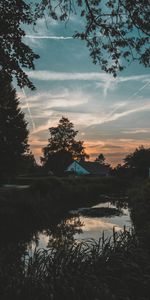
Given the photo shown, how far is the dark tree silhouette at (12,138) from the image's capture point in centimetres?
3981

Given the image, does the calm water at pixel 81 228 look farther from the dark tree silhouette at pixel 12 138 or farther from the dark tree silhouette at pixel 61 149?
the dark tree silhouette at pixel 61 149

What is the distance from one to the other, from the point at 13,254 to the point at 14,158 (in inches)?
1243

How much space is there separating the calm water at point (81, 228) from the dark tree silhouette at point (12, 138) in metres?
11.0

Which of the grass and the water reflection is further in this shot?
the water reflection

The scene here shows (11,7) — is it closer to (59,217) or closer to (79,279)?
(79,279)

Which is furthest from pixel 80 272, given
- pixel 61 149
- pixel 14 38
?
pixel 61 149

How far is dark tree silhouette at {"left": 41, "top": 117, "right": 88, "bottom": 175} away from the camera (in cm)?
10212

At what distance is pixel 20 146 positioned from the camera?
43656 mm

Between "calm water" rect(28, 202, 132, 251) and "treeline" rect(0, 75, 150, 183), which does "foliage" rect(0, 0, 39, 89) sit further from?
"calm water" rect(28, 202, 132, 251)

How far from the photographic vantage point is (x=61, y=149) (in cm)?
10594

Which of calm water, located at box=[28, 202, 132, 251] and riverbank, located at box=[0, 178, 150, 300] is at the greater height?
riverbank, located at box=[0, 178, 150, 300]

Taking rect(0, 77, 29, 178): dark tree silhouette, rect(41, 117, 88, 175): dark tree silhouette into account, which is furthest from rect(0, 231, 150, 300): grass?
rect(41, 117, 88, 175): dark tree silhouette

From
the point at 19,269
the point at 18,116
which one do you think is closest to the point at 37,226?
the point at 19,269

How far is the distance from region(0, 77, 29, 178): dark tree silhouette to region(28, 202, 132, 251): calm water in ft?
36.0
